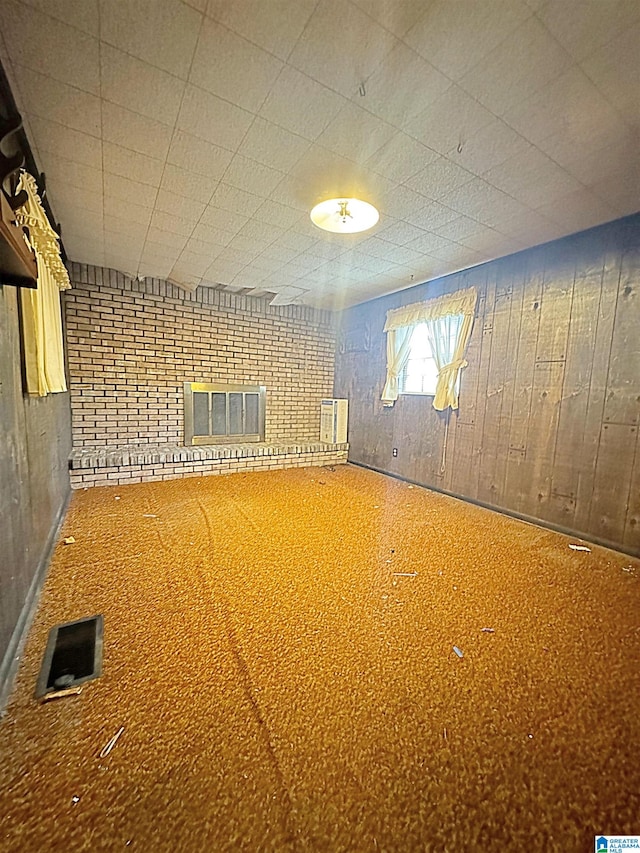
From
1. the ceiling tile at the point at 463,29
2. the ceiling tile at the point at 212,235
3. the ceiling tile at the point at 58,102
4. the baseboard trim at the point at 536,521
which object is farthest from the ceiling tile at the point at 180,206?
the baseboard trim at the point at 536,521

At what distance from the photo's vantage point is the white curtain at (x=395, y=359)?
14.4ft

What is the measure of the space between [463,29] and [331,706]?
8.00ft

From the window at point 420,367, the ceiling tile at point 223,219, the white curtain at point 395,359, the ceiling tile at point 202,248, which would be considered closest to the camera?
the ceiling tile at point 223,219

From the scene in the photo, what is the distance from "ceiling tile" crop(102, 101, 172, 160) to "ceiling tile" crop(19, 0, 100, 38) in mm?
357

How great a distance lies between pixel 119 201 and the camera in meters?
2.41

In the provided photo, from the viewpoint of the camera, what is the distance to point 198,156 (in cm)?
191

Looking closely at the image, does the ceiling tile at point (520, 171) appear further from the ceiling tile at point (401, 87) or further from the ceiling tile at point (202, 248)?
the ceiling tile at point (202, 248)

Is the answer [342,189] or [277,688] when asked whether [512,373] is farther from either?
[277,688]

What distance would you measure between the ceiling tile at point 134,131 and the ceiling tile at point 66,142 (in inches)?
5.1

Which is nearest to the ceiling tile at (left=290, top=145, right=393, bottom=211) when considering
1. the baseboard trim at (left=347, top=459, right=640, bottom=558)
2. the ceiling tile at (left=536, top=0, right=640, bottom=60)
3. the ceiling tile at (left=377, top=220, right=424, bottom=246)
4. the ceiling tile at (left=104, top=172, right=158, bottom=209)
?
the ceiling tile at (left=377, top=220, right=424, bottom=246)

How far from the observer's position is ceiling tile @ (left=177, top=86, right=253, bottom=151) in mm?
1545

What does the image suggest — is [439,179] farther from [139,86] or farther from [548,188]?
[139,86]

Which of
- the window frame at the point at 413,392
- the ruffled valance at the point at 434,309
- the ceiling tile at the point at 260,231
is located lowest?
the window frame at the point at 413,392

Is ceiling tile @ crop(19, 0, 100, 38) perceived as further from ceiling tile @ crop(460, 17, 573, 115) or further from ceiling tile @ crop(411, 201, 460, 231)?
ceiling tile @ crop(411, 201, 460, 231)
